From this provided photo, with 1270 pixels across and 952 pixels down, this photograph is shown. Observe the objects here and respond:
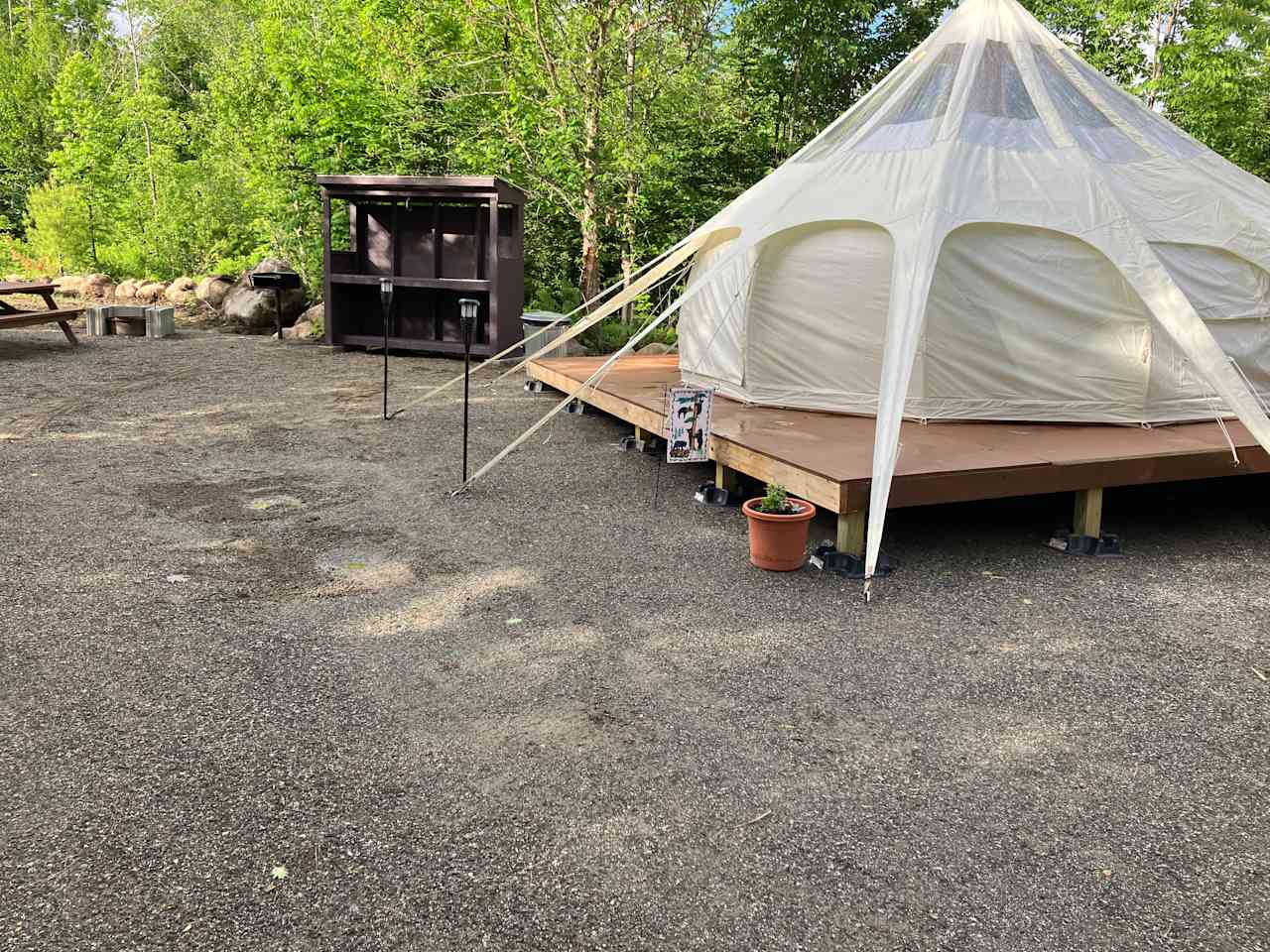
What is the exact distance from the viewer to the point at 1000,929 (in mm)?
2363

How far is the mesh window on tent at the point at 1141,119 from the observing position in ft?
22.8

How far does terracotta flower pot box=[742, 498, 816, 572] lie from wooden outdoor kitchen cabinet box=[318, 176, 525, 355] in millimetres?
7845

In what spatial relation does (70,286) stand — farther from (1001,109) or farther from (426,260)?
(1001,109)

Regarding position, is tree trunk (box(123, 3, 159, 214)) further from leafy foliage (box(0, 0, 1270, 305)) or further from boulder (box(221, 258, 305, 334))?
boulder (box(221, 258, 305, 334))

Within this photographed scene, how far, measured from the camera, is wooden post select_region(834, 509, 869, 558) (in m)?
4.95

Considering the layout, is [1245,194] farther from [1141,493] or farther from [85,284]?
[85,284]

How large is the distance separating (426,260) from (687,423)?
27.7ft

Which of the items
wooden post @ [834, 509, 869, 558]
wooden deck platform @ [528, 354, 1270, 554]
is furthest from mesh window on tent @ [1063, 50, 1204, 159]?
wooden post @ [834, 509, 869, 558]

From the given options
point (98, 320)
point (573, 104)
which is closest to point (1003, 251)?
point (573, 104)

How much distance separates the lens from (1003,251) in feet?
20.3

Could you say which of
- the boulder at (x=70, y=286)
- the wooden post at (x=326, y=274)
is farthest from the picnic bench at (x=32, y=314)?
the boulder at (x=70, y=286)

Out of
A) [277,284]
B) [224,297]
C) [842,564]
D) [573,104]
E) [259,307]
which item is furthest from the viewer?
[224,297]

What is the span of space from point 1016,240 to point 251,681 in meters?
4.98

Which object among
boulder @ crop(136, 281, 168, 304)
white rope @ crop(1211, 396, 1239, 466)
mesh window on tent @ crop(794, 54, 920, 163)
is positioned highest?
mesh window on tent @ crop(794, 54, 920, 163)
